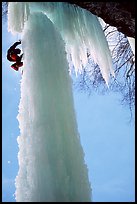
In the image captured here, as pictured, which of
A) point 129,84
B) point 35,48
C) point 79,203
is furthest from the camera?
point 129,84

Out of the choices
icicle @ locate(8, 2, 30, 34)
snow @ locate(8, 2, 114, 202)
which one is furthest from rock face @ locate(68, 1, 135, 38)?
icicle @ locate(8, 2, 30, 34)

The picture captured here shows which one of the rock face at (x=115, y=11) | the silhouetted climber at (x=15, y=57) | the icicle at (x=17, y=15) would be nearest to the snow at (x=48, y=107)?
the icicle at (x=17, y=15)

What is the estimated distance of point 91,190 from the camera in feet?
10.7

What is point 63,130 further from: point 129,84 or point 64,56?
point 129,84

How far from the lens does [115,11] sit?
10.9 ft

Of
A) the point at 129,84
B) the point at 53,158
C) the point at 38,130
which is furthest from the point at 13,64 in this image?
the point at 129,84

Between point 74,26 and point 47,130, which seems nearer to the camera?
point 47,130

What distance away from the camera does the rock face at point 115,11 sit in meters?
3.27

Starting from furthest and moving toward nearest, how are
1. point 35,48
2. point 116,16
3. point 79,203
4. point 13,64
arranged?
1. point 13,64
2. point 35,48
3. point 116,16
4. point 79,203

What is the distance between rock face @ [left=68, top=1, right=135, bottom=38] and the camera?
3270mm

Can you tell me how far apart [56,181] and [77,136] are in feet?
1.54

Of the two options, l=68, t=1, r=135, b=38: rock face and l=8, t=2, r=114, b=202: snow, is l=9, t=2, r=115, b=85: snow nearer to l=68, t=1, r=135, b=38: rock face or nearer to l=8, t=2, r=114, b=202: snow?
l=8, t=2, r=114, b=202: snow

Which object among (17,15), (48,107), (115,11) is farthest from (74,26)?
(48,107)

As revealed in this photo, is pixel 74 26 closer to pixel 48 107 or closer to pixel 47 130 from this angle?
pixel 48 107
